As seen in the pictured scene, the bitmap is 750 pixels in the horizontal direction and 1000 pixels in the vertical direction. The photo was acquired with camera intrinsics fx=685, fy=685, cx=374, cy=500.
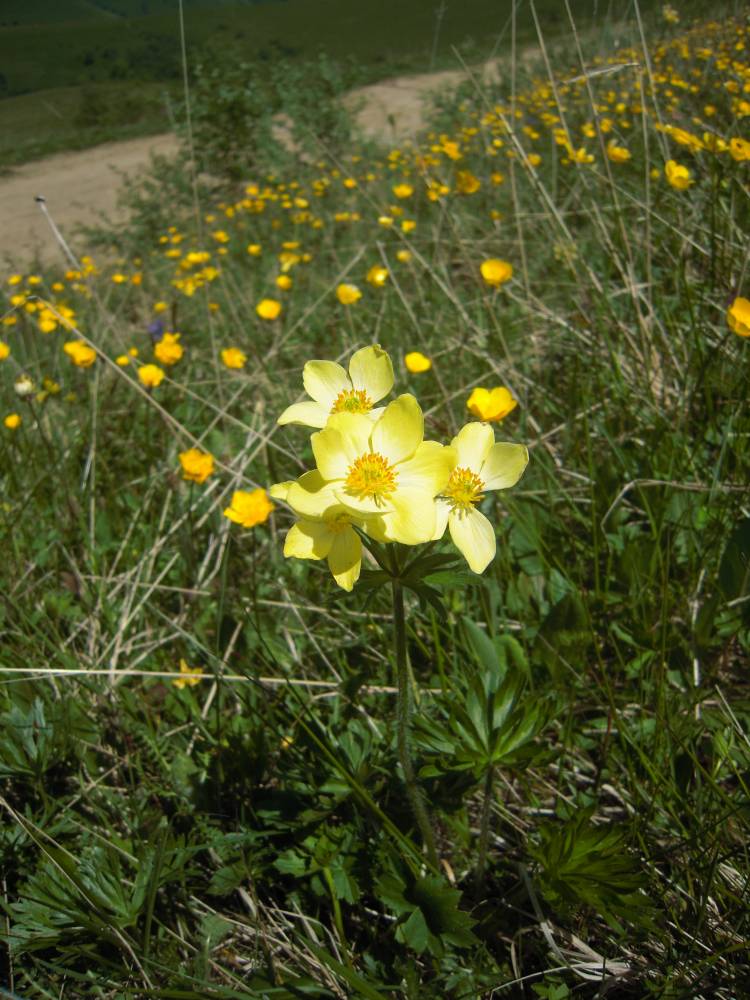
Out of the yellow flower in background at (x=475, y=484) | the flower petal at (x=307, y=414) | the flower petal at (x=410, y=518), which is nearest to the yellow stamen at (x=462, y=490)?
the yellow flower in background at (x=475, y=484)

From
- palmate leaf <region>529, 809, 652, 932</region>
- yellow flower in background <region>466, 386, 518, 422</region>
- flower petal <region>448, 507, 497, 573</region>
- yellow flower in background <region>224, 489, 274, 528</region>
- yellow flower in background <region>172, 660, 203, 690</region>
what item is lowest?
yellow flower in background <region>172, 660, 203, 690</region>

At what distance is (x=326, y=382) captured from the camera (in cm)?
115

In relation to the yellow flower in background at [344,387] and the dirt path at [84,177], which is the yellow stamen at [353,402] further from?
the dirt path at [84,177]

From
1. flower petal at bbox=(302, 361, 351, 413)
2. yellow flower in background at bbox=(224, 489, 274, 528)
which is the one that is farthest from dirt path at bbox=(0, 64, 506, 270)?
flower petal at bbox=(302, 361, 351, 413)

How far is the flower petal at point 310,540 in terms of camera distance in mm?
973

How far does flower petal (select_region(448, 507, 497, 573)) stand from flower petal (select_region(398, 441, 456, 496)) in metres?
0.09

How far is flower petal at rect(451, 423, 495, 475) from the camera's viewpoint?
1105 mm

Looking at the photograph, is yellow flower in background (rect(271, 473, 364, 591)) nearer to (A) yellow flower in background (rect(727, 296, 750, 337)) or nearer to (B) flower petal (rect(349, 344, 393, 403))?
(B) flower petal (rect(349, 344, 393, 403))

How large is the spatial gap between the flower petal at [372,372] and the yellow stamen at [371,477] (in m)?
0.15

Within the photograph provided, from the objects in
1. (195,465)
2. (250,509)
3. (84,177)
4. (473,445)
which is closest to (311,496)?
(473,445)

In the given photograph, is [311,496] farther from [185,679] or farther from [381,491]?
[185,679]

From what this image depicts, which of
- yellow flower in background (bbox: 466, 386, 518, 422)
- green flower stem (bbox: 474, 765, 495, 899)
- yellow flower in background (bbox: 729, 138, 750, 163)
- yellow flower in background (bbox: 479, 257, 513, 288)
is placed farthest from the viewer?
yellow flower in background (bbox: 479, 257, 513, 288)

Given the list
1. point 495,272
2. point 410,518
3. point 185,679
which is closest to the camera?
point 410,518

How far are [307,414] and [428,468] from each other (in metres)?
0.25
